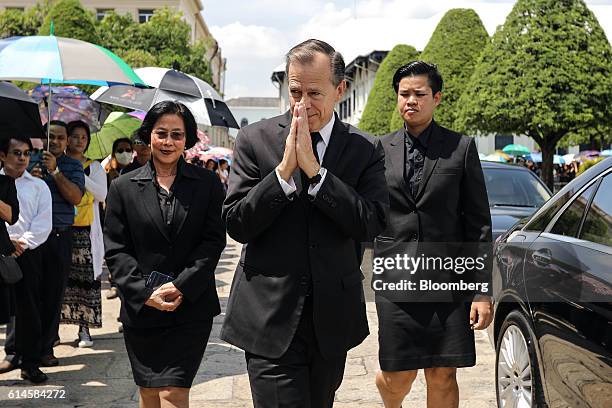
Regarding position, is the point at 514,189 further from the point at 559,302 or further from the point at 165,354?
the point at 165,354

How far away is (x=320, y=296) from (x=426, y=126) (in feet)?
5.30

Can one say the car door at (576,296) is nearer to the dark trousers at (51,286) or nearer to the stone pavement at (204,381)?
the stone pavement at (204,381)

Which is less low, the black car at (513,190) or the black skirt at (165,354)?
the black car at (513,190)

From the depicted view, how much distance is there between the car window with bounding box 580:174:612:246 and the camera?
360cm

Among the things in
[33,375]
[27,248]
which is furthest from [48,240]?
[33,375]

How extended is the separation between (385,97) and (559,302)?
125 feet

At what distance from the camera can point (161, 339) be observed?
3.83m

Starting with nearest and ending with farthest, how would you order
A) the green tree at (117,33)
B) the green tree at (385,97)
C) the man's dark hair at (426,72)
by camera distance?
the man's dark hair at (426,72), the green tree at (385,97), the green tree at (117,33)

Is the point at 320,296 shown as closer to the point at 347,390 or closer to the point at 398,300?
the point at 398,300

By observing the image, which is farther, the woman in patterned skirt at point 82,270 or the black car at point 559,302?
the woman in patterned skirt at point 82,270

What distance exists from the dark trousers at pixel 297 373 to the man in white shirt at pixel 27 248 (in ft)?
10.9

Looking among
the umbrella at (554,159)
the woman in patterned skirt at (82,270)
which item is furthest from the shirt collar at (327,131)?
the umbrella at (554,159)

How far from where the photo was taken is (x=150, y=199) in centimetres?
394

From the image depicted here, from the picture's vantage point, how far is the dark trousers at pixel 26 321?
5.81 m
